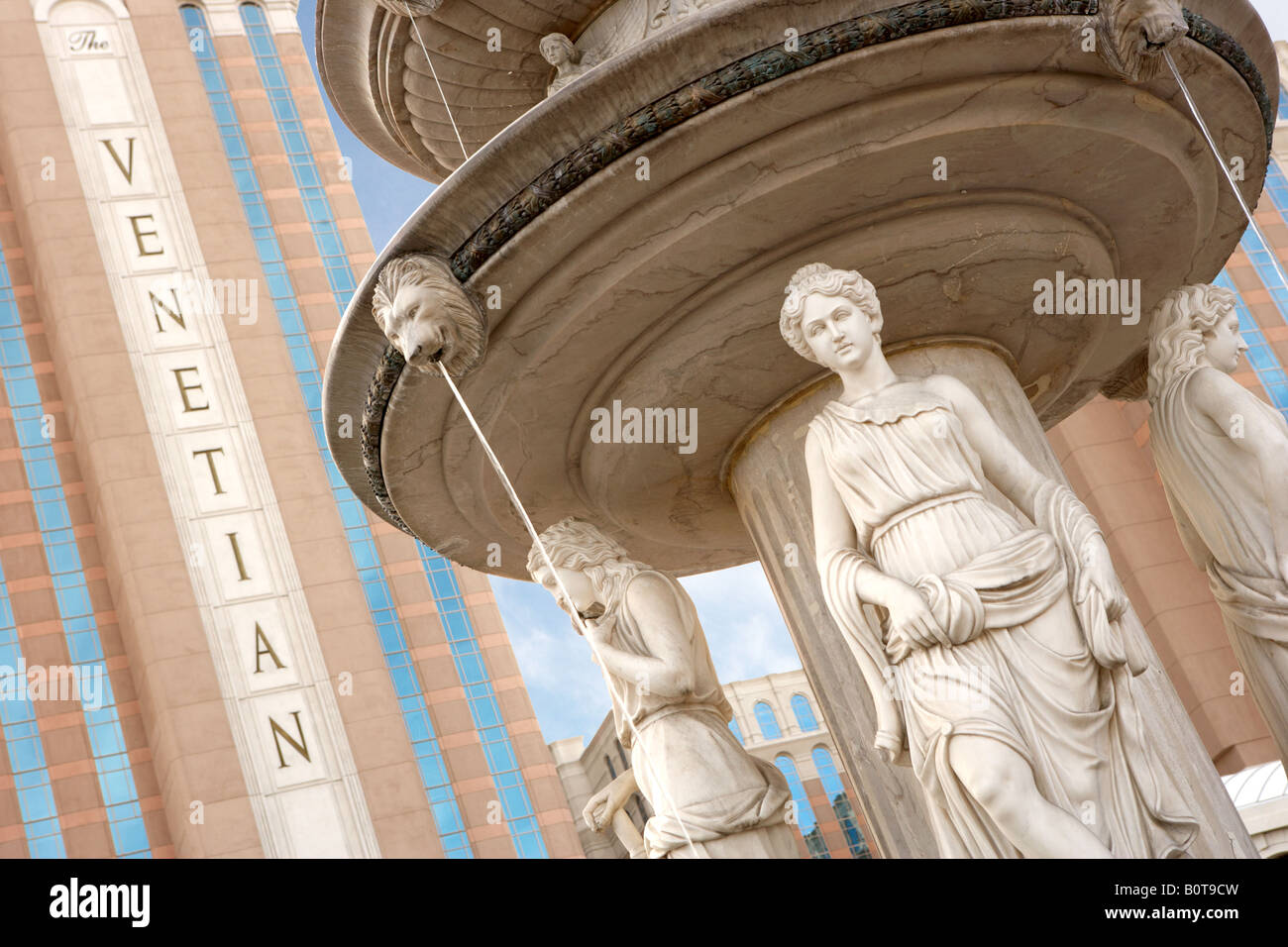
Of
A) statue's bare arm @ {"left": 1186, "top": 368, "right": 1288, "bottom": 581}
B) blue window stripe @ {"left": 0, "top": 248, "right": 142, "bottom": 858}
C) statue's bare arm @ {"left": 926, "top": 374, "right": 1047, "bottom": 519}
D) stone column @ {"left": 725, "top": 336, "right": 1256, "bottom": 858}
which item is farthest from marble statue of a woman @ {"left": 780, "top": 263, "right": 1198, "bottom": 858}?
blue window stripe @ {"left": 0, "top": 248, "right": 142, "bottom": 858}

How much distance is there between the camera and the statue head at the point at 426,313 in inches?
202

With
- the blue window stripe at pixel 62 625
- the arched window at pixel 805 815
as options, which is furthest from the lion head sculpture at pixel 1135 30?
the arched window at pixel 805 815

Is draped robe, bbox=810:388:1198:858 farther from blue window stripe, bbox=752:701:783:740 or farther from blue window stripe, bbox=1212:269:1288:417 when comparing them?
blue window stripe, bbox=752:701:783:740

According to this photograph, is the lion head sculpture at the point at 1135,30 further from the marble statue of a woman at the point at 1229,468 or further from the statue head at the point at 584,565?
the statue head at the point at 584,565

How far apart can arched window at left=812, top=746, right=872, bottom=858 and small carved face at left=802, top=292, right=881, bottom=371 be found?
3023 cm

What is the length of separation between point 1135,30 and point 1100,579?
1.88 meters

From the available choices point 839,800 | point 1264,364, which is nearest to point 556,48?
point 1264,364

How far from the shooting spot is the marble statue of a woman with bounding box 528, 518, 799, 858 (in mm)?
5621

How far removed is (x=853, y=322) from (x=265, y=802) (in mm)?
28298

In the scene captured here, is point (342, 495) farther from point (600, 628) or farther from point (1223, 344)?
point (1223, 344)

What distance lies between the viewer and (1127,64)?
4.95m
